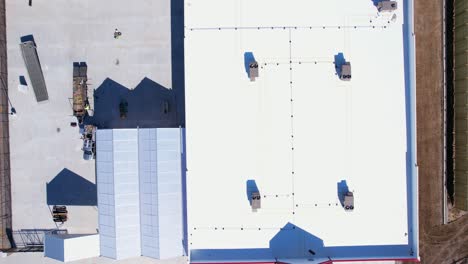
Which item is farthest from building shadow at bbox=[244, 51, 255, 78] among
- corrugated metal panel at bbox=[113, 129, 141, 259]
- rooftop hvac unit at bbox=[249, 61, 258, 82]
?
corrugated metal panel at bbox=[113, 129, 141, 259]

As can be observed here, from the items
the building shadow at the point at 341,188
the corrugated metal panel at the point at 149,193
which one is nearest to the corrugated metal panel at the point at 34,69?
the corrugated metal panel at the point at 149,193

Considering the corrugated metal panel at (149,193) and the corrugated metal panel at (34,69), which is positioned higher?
the corrugated metal panel at (34,69)

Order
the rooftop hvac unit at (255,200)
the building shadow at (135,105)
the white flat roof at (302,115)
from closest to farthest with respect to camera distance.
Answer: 1. the rooftop hvac unit at (255,200)
2. the white flat roof at (302,115)
3. the building shadow at (135,105)

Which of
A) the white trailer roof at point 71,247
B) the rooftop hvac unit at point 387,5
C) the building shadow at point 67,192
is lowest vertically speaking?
the white trailer roof at point 71,247

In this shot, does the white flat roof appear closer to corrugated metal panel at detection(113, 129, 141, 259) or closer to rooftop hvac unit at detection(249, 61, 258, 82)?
rooftop hvac unit at detection(249, 61, 258, 82)

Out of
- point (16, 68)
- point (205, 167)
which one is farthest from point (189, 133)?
point (16, 68)

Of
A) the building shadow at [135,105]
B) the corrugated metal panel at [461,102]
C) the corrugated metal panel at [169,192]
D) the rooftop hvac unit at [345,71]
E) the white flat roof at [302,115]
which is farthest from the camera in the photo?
the building shadow at [135,105]

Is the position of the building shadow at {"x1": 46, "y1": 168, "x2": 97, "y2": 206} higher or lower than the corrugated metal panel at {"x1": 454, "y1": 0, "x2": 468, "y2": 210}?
lower

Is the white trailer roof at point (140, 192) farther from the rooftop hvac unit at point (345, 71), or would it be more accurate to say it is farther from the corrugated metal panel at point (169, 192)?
the rooftop hvac unit at point (345, 71)
